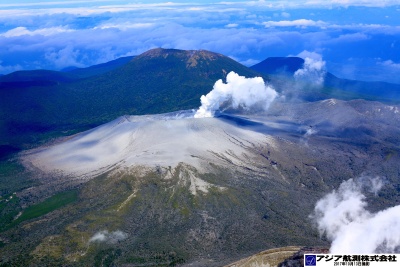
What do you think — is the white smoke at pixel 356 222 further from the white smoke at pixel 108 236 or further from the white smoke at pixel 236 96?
the white smoke at pixel 236 96

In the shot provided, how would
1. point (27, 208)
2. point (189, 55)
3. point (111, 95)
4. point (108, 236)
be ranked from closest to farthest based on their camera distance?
point (108, 236) → point (27, 208) → point (111, 95) → point (189, 55)

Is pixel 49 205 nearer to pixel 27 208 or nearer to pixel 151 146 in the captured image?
pixel 27 208

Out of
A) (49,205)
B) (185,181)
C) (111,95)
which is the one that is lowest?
(49,205)

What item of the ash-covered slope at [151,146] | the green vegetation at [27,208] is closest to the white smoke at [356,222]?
the ash-covered slope at [151,146]

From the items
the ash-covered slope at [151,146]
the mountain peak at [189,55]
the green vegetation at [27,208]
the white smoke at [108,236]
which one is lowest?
the white smoke at [108,236]

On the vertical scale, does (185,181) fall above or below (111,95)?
below

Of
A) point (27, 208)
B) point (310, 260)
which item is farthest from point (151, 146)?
point (310, 260)
